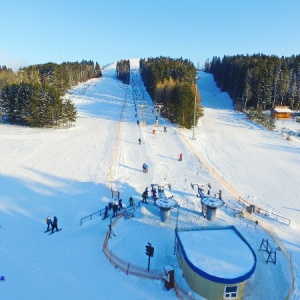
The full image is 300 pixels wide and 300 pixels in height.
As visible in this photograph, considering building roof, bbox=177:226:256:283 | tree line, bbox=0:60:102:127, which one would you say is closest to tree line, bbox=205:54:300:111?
tree line, bbox=0:60:102:127

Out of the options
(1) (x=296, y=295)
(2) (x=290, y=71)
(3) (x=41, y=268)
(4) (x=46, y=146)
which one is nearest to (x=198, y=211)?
(1) (x=296, y=295)

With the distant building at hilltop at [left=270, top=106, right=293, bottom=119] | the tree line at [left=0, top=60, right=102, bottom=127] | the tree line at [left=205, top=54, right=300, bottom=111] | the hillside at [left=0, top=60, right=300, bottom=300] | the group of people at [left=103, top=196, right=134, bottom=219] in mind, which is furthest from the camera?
the tree line at [left=205, top=54, right=300, bottom=111]

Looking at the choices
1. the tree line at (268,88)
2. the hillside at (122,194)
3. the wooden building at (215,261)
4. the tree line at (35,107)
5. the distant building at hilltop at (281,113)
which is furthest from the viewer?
the tree line at (268,88)

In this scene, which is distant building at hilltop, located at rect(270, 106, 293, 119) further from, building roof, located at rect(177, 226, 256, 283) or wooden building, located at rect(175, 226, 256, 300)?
wooden building, located at rect(175, 226, 256, 300)

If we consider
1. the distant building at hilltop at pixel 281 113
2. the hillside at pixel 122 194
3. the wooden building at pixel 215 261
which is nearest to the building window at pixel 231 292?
the wooden building at pixel 215 261

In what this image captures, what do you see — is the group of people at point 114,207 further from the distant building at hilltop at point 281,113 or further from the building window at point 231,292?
the distant building at hilltop at point 281,113

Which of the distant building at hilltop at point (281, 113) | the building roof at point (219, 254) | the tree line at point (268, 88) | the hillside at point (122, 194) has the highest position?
the tree line at point (268, 88)

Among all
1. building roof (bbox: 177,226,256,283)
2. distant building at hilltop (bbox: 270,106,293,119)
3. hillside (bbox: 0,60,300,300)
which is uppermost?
distant building at hilltop (bbox: 270,106,293,119)

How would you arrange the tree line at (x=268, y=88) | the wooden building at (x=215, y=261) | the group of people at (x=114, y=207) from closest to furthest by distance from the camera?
the wooden building at (x=215, y=261)
the group of people at (x=114, y=207)
the tree line at (x=268, y=88)

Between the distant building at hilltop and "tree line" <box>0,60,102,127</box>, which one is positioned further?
the distant building at hilltop
